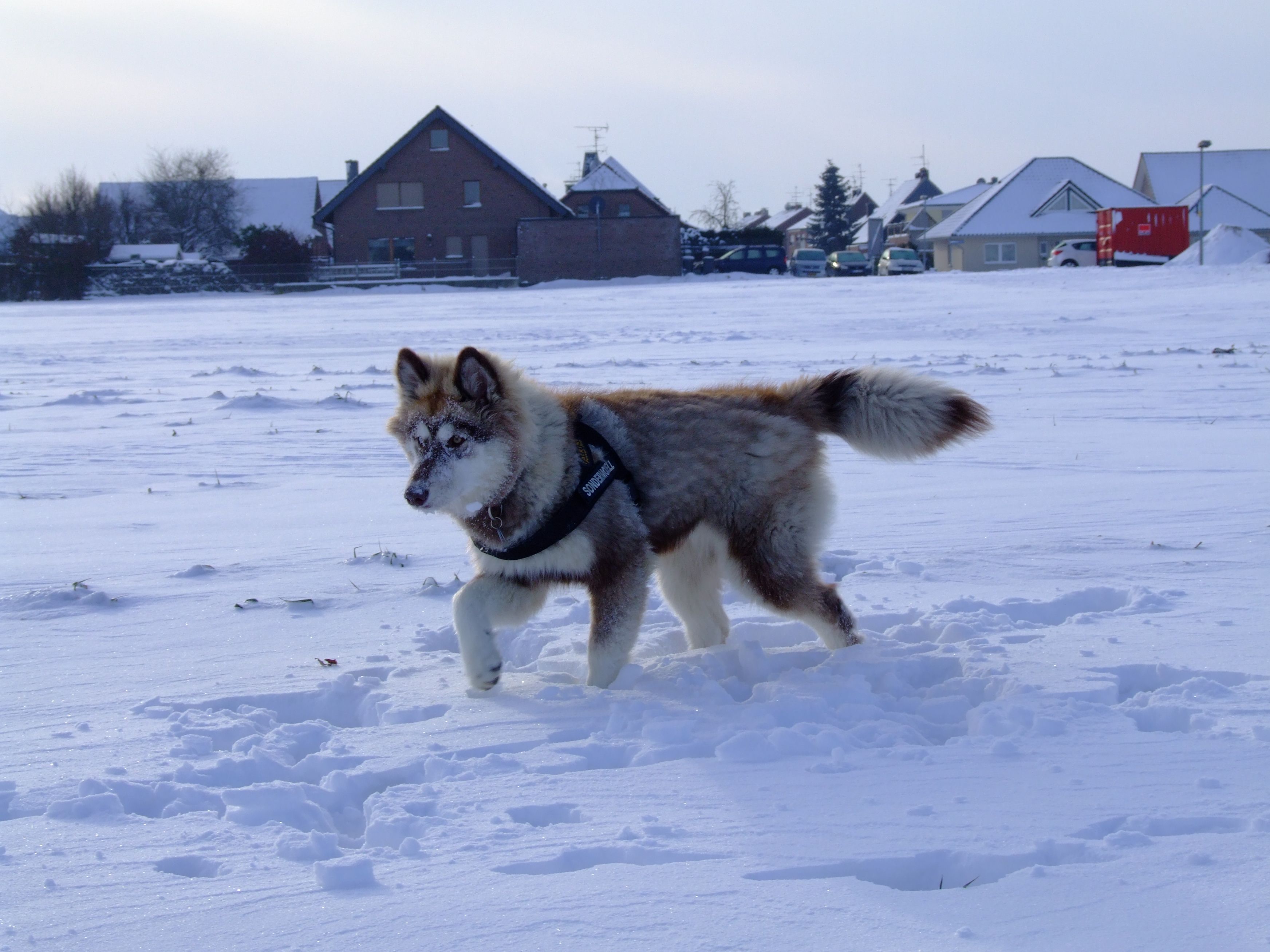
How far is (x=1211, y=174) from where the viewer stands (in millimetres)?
67438

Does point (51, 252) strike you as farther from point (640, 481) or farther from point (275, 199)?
point (640, 481)

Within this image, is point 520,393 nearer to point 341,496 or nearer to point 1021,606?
point 1021,606

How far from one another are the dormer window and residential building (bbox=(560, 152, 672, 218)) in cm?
2218

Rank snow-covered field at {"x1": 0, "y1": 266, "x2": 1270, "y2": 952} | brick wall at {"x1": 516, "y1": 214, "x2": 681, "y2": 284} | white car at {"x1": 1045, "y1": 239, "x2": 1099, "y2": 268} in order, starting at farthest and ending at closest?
1. brick wall at {"x1": 516, "y1": 214, "x2": 681, "y2": 284}
2. white car at {"x1": 1045, "y1": 239, "x2": 1099, "y2": 268}
3. snow-covered field at {"x1": 0, "y1": 266, "x2": 1270, "y2": 952}

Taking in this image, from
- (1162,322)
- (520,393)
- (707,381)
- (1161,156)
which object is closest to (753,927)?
(520,393)

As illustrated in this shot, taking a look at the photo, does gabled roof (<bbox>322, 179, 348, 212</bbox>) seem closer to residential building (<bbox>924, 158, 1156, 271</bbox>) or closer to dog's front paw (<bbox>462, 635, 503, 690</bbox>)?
residential building (<bbox>924, 158, 1156, 271</bbox>)

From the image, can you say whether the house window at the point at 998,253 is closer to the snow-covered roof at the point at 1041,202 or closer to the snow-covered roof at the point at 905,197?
the snow-covered roof at the point at 1041,202

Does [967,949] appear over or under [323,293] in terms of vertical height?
under

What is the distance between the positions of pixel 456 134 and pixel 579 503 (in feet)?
175

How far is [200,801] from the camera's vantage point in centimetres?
329

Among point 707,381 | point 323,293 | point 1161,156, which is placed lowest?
point 707,381

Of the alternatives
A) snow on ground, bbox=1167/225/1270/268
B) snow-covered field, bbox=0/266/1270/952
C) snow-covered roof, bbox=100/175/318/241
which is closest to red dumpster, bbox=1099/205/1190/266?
snow on ground, bbox=1167/225/1270/268

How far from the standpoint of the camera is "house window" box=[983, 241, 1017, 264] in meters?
66.1

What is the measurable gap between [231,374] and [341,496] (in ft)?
26.9
